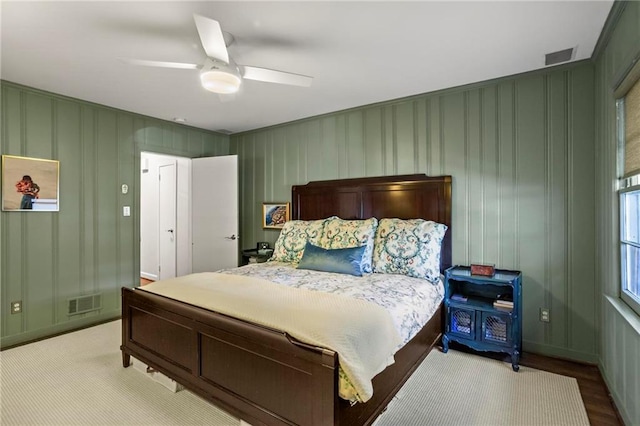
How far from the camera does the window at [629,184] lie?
1.91 m

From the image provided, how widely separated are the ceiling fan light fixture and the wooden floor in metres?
3.15

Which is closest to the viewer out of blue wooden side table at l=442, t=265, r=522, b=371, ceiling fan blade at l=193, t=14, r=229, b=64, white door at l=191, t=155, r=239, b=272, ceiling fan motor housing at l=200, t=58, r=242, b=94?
ceiling fan blade at l=193, t=14, r=229, b=64

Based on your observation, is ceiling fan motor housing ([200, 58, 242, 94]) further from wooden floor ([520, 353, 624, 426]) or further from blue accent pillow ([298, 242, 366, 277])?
wooden floor ([520, 353, 624, 426])

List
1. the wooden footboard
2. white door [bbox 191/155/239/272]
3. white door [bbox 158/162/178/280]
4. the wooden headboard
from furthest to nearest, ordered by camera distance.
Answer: white door [bbox 158/162/178/280] → white door [bbox 191/155/239/272] → the wooden headboard → the wooden footboard

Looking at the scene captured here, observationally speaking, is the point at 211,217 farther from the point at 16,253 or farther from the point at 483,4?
the point at 483,4

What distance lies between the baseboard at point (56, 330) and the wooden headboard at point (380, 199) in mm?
2584

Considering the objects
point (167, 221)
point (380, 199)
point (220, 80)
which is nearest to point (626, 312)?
point (380, 199)

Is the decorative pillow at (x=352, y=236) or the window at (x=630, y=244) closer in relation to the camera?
the window at (x=630, y=244)

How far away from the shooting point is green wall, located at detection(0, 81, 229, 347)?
3229 millimetres

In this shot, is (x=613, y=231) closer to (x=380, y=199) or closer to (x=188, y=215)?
(x=380, y=199)

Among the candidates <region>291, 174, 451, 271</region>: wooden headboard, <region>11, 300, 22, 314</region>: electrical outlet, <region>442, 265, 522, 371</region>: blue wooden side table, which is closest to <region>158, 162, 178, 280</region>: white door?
<region>11, 300, 22, 314</region>: electrical outlet

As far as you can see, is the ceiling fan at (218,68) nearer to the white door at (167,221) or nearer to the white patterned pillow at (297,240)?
the white patterned pillow at (297,240)

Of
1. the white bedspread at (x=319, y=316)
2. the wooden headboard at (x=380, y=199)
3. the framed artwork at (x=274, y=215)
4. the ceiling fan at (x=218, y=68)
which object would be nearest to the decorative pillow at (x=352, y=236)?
the wooden headboard at (x=380, y=199)

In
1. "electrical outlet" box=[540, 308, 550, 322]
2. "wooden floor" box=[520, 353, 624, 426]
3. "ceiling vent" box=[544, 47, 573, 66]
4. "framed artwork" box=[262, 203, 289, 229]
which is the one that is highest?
"ceiling vent" box=[544, 47, 573, 66]
